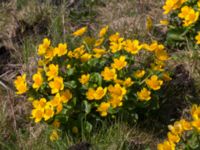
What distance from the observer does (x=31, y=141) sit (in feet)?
10.5

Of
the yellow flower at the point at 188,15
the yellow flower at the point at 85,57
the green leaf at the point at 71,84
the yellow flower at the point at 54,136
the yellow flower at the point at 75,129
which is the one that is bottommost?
the yellow flower at the point at 54,136

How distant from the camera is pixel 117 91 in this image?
2.99 metres

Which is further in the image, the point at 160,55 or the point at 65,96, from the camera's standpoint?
the point at 160,55

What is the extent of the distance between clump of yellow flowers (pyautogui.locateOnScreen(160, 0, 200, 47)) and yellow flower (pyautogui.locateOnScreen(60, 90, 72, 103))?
0.98 metres

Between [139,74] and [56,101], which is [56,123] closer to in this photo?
[56,101]

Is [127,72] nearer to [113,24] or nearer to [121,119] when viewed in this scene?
[121,119]

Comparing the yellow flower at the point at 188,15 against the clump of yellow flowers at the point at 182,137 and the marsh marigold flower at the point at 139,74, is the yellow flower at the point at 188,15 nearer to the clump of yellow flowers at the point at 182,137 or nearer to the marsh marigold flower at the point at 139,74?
the marsh marigold flower at the point at 139,74

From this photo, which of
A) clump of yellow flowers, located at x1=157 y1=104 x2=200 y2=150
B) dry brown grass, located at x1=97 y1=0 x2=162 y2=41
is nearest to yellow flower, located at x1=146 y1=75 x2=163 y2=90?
clump of yellow flowers, located at x1=157 y1=104 x2=200 y2=150

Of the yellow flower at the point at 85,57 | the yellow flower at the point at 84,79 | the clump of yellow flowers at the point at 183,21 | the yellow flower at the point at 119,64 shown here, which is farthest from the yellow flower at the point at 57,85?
the clump of yellow flowers at the point at 183,21

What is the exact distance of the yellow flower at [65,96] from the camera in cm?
302

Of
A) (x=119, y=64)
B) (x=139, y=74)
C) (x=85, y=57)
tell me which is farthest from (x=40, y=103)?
(x=139, y=74)

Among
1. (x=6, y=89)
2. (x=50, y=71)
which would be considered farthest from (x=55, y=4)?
(x=50, y=71)

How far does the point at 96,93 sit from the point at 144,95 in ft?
0.95

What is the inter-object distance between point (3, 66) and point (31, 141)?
0.94 meters
